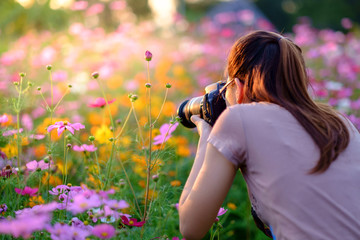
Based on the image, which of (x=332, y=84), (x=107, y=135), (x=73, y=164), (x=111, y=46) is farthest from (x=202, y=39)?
(x=107, y=135)

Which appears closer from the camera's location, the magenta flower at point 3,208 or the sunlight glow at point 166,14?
the magenta flower at point 3,208

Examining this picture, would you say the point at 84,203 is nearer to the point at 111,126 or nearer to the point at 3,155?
the point at 3,155

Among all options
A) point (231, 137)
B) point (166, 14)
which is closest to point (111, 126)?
point (231, 137)

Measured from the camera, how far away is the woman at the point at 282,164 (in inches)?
34.3

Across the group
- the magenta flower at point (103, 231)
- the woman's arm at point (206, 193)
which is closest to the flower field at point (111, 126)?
the magenta flower at point (103, 231)

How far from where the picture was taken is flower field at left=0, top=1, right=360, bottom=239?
1067 millimetres

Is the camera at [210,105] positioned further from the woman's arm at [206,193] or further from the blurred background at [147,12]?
the blurred background at [147,12]

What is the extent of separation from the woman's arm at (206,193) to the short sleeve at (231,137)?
2 cm

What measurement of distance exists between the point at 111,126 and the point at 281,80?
922 millimetres

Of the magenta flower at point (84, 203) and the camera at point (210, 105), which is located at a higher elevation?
the magenta flower at point (84, 203)

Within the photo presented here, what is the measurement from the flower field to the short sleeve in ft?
0.76

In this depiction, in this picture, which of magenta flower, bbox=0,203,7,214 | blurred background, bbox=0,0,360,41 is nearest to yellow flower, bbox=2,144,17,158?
magenta flower, bbox=0,203,7,214

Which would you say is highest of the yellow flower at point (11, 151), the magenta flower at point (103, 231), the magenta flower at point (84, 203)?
the magenta flower at point (84, 203)

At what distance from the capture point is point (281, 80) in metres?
0.97
